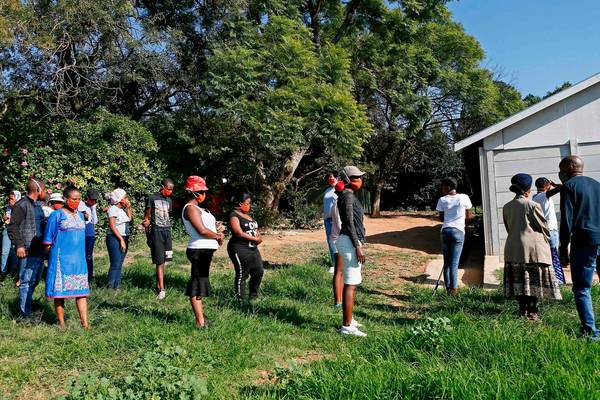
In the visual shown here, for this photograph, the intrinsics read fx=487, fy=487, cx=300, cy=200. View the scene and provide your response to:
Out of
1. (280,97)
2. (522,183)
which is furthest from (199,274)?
(280,97)

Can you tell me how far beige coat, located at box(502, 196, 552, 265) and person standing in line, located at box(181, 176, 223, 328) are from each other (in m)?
3.19

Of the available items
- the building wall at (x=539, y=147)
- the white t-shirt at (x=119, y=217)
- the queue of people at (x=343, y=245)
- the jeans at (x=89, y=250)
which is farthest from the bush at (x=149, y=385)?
the building wall at (x=539, y=147)

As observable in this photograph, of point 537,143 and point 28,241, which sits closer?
point 28,241

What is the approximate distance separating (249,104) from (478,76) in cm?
1279

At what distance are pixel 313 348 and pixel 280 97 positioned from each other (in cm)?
915

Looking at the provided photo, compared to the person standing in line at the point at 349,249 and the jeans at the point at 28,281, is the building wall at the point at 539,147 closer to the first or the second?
the person standing in line at the point at 349,249

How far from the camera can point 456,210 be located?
679 centimetres

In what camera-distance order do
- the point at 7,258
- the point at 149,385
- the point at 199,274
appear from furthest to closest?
1. the point at 7,258
2. the point at 199,274
3. the point at 149,385

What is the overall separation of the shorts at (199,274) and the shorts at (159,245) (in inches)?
69.7

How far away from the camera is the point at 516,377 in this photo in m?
3.20

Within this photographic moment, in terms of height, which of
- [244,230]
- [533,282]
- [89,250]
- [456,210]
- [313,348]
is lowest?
[313,348]

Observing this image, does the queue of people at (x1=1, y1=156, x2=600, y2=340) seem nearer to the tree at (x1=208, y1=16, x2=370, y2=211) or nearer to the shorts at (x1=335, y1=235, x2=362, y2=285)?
the shorts at (x1=335, y1=235, x2=362, y2=285)

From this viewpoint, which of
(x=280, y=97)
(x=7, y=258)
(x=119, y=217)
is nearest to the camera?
(x=119, y=217)

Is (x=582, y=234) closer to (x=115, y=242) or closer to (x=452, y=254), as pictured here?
(x=452, y=254)
